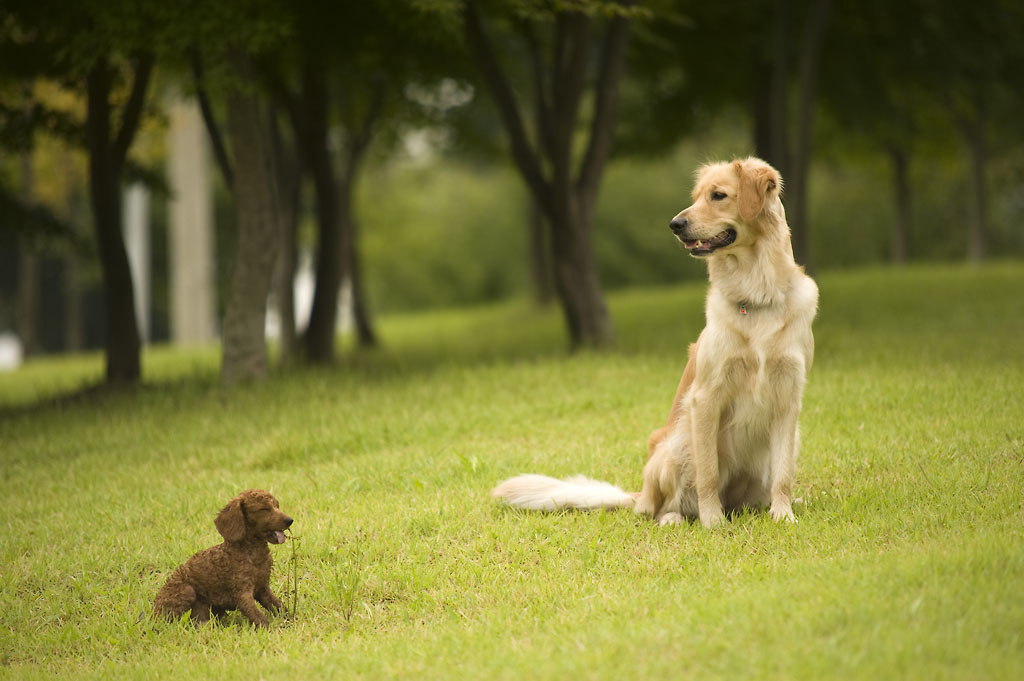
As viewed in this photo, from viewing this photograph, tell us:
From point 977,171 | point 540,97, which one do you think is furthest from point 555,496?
point 977,171

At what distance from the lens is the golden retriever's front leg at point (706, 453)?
527cm

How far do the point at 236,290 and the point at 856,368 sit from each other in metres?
6.37

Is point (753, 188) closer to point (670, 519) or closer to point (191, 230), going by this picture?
point (670, 519)

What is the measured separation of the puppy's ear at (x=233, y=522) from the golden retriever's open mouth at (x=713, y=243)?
2.57 meters

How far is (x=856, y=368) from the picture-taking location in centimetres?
929

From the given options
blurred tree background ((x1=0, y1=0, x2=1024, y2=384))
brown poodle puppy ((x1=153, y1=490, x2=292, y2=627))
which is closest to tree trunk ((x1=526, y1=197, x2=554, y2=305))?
blurred tree background ((x1=0, y1=0, x2=1024, y2=384))

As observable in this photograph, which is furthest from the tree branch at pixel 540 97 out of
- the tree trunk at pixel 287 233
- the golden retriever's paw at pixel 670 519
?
the golden retriever's paw at pixel 670 519

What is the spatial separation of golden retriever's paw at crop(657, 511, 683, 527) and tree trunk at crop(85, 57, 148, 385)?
27.5 feet

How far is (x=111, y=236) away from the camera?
39.6 ft

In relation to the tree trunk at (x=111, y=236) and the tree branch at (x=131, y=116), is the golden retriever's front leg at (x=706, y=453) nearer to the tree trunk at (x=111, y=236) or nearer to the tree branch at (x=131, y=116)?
the tree trunk at (x=111, y=236)

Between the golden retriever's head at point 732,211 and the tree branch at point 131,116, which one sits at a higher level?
the tree branch at point 131,116

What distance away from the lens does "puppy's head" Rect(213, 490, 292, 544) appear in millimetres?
4676

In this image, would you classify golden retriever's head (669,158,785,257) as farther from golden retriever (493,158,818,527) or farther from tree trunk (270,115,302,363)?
tree trunk (270,115,302,363)

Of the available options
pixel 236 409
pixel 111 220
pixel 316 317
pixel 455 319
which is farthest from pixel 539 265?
pixel 236 409
